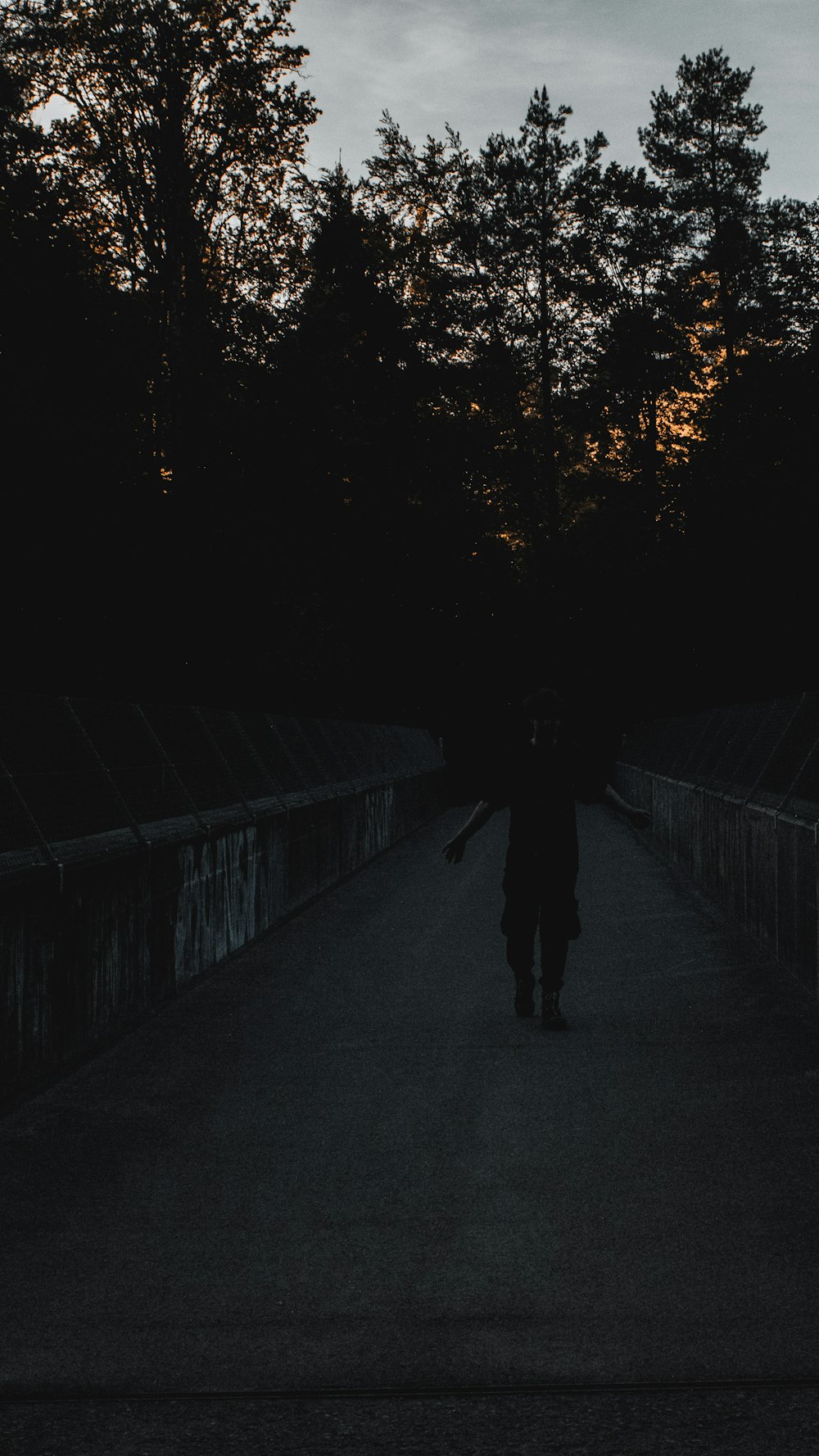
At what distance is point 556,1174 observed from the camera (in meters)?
6.67

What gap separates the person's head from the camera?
10.6 metres

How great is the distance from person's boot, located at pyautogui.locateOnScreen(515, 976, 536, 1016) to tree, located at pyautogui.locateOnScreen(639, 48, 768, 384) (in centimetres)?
5171

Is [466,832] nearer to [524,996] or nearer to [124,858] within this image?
[524,996]

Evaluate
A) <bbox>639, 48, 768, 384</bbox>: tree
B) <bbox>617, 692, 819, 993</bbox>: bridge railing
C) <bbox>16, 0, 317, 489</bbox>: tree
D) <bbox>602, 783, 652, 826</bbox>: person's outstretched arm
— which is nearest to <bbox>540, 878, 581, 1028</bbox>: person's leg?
<bbox>602, 783, 652, 826</bbox>: person's outstretched arm

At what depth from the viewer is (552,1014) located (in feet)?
33.7

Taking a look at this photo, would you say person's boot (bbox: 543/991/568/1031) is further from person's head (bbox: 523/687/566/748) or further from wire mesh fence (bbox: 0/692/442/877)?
wire mesh fence (bbox: 0/692/442/877)

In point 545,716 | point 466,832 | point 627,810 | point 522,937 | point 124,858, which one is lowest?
point 522,937

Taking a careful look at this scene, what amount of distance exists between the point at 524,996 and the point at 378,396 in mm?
55823

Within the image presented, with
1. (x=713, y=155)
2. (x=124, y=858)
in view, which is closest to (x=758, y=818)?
(x=124, y=858)

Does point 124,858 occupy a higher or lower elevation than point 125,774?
lower

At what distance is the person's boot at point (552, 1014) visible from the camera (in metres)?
10.2

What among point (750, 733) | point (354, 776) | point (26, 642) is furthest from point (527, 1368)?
point (26, 642)

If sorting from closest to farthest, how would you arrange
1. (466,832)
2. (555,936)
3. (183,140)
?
(555,936) < (466,832) < (183,140)

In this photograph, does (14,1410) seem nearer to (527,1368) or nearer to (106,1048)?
(527,1368)
